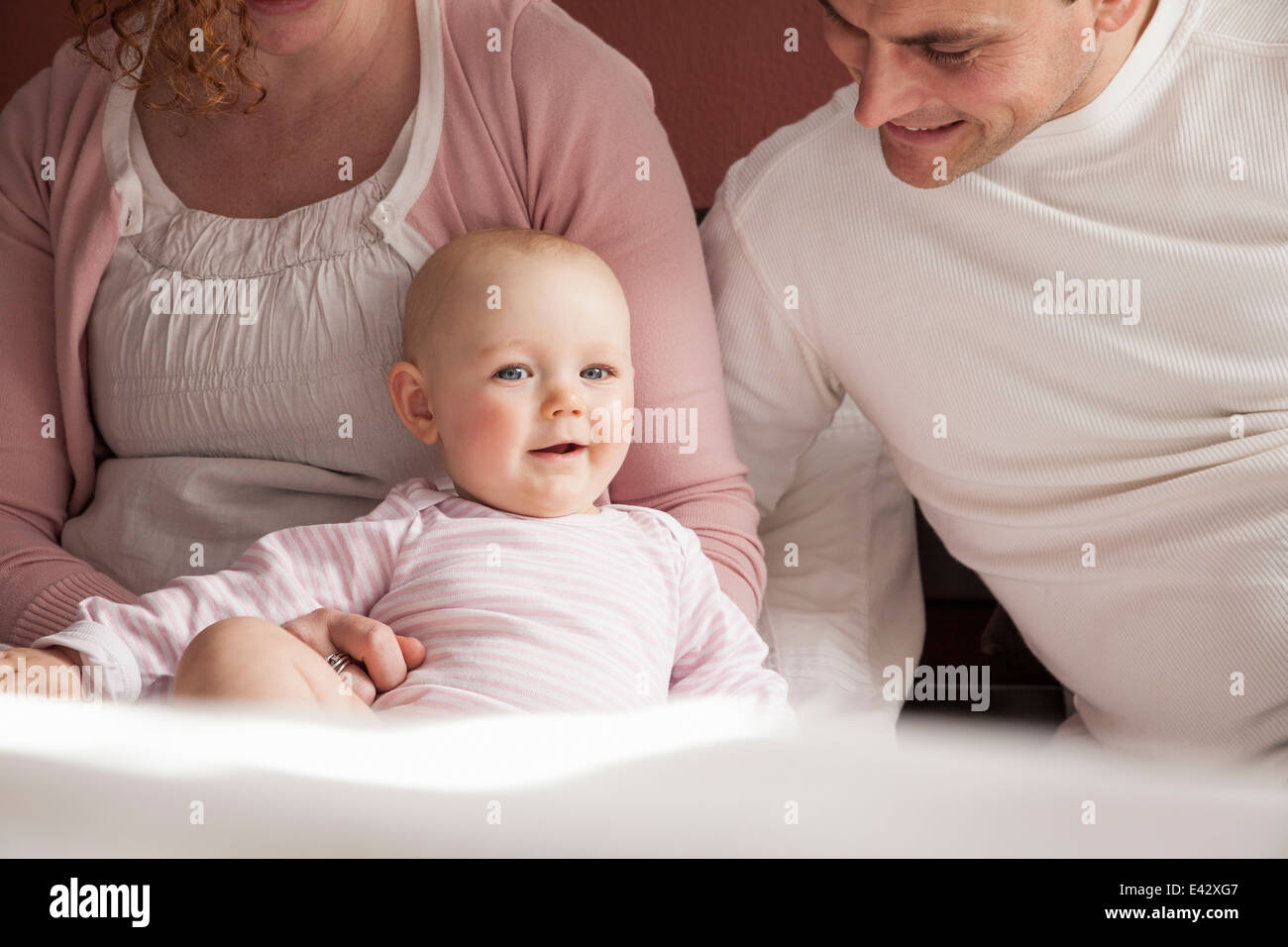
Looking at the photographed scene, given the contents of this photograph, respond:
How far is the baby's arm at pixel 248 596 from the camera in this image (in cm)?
105

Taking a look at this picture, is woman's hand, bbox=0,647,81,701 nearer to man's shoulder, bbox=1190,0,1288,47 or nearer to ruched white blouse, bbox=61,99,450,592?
ruched white blouse, bbox=61,99,450,592

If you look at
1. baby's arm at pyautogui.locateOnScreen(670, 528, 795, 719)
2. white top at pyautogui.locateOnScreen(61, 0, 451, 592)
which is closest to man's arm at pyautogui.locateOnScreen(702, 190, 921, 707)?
baby's arm at pyautogui.locateOnScreen(670, 528, 795, 719)

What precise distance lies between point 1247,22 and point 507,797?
107 centimetres

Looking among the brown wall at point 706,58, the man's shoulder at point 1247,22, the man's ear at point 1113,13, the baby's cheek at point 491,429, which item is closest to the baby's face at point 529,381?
the baby's cheek at point 491,429

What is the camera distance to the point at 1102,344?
4.26 feet

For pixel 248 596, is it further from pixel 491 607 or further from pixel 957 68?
pixel 957 68

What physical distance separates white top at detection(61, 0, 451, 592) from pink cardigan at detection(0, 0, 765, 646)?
0.03 metres

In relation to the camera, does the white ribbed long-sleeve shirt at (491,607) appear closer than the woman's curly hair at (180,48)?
Yes

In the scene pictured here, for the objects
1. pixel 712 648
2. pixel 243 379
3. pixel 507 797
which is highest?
pixel 243 379

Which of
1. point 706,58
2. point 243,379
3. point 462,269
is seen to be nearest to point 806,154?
point 462,269

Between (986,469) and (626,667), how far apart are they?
51 centimetres

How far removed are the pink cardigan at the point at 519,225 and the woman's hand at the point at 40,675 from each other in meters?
0.24

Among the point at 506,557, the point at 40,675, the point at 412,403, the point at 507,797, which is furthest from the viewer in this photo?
the point at 412,403

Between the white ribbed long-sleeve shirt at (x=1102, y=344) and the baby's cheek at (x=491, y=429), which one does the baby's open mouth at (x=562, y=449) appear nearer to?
the baby's cheek at (x=491, y=429)
